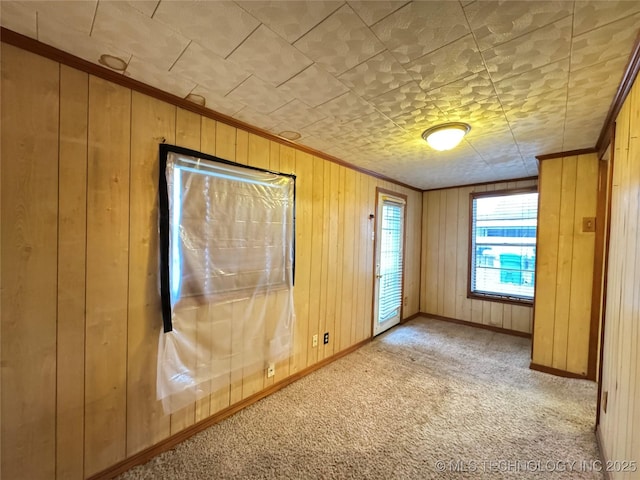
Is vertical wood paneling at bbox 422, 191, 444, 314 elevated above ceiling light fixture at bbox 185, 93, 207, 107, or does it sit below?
below

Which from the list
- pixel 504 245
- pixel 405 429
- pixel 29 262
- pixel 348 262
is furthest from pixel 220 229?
pixel 504 245

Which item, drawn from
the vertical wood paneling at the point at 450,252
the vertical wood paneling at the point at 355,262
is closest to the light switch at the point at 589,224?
the vertical wood paneling at the point at 450,252

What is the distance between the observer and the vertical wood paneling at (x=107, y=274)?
1.45 meters

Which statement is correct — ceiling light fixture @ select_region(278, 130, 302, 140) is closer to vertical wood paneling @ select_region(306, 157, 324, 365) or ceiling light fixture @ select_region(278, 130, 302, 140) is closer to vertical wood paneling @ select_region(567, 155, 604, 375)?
vertical wood paneling @ select_region(306, 157, 324, 365)

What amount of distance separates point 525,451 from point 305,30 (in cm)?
276

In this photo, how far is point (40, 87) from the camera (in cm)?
129

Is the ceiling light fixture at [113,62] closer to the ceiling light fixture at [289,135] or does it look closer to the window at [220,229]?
the window at [220,229]

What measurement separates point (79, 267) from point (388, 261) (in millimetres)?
3405

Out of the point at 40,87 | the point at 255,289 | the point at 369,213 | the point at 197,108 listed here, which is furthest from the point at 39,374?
the point at 369,213

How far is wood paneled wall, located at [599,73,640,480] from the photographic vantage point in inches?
47.6

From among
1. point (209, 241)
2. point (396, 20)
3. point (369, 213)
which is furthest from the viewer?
point (369, 213)

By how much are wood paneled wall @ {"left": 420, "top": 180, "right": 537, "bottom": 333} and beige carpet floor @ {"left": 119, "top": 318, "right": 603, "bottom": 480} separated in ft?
4.07

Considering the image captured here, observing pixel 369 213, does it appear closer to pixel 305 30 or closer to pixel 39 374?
pixel 305 30

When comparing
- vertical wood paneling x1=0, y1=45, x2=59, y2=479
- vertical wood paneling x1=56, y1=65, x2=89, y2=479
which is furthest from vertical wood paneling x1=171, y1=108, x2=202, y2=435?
vertical wood paneling x1=0, y1=45, x2=59, y2=479
